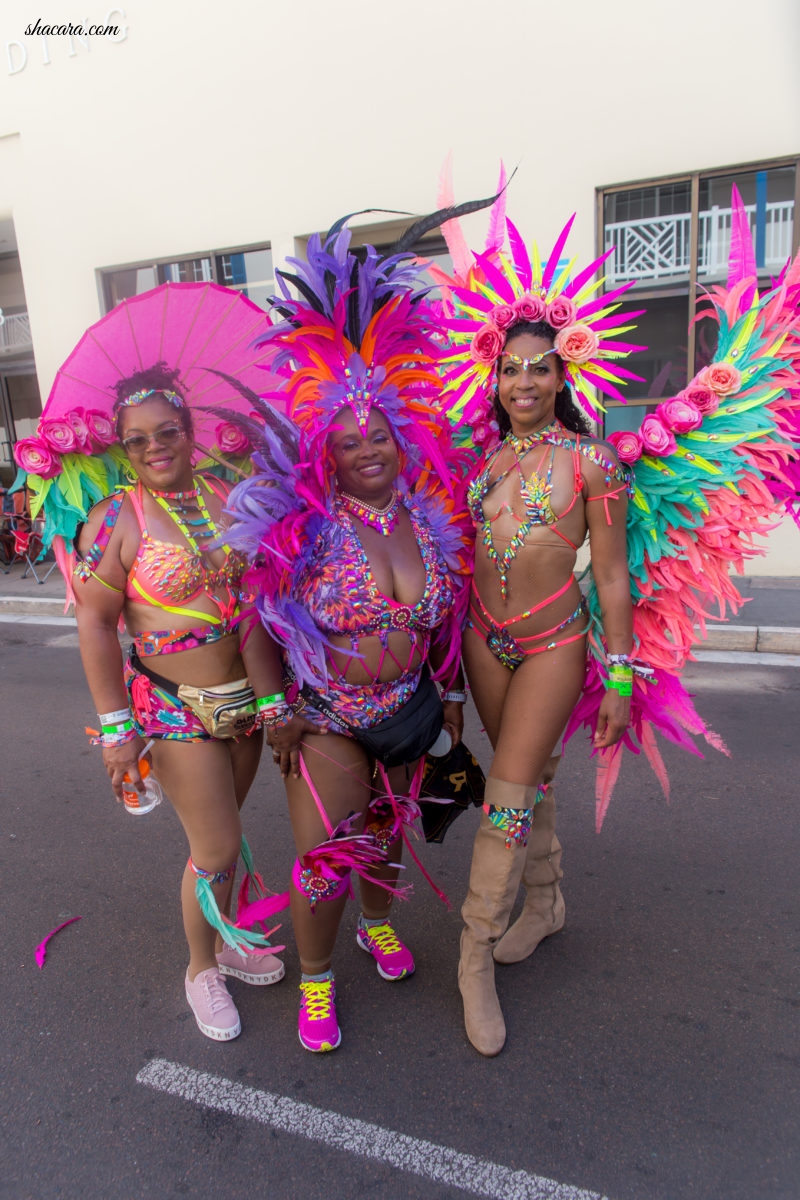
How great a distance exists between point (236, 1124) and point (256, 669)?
1.17m

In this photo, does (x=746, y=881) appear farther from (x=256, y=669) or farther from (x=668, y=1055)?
(x=256, y=669)

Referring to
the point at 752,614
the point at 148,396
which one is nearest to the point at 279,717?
the point at 148,396

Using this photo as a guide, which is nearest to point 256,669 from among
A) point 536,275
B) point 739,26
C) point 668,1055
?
point 536,275

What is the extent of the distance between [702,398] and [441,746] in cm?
128

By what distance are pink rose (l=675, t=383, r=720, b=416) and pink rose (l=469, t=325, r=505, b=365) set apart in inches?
21.4

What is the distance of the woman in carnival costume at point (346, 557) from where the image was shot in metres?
2.10

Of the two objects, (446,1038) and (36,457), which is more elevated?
(36,457)

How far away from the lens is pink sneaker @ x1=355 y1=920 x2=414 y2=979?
2.60 m

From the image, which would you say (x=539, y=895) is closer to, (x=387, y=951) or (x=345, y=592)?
(x=387, y=951)

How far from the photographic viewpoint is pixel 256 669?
2191 mm

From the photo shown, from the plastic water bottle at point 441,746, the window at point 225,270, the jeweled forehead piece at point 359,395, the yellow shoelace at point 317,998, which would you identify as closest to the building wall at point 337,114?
the window at point 225,270

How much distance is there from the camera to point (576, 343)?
2.21m

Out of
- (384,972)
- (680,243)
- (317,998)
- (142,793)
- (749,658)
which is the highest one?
(680,243)

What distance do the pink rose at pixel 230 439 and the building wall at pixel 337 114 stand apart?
5913mm
